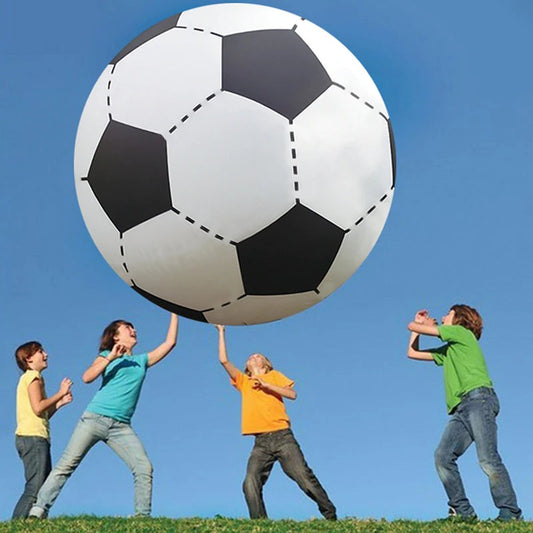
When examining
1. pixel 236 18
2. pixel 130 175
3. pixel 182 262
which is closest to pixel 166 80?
pixel 130 175

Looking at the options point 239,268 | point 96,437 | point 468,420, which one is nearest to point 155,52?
point 239,268

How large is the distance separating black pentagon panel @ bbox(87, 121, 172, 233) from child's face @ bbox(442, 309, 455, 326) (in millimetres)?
3195

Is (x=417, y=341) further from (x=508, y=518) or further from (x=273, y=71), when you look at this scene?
(x=273, y=71)

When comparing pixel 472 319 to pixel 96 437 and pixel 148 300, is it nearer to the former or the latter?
pixel 148 300

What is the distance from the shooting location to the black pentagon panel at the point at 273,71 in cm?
679

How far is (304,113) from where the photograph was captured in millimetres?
6844

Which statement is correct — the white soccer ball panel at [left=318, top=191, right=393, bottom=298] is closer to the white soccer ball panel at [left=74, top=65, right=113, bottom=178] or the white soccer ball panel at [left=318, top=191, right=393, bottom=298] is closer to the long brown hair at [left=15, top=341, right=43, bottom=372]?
the white soccer ball panel at [left=74, top=65, right=113, bottom=178]

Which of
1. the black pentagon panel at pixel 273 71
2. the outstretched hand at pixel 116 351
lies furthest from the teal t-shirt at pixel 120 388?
the black pentagon panel at pixel 273 71

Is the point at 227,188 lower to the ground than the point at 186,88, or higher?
lower

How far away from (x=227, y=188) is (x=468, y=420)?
3.05 m

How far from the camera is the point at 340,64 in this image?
289 inches

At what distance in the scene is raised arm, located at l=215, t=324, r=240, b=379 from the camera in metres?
8.89

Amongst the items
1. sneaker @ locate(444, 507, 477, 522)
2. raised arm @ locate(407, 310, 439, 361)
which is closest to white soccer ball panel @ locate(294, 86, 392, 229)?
raised arm @ locate(407, 310, 439, 361)

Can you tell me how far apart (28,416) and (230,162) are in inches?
147
